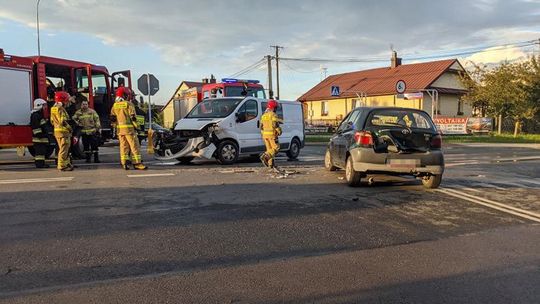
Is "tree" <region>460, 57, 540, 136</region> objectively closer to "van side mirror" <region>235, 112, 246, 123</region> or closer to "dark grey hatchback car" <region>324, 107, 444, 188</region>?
"van side mirror" <region>235, 112, 246, 123</region>

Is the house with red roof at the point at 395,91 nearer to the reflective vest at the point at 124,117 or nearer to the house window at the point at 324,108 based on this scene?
the house window at the point at 324,108

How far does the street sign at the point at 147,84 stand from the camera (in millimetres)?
17797

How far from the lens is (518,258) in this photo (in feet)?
16.6

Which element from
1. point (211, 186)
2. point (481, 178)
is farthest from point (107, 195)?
point (481, 178)

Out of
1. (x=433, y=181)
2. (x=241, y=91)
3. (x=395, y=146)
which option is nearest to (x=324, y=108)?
(x=241, y=91)

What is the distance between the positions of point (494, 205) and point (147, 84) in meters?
13.3

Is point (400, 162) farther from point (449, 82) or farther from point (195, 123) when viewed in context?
point (449, 82)

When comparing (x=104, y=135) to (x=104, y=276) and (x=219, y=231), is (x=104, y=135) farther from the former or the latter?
(x=104, y=276)

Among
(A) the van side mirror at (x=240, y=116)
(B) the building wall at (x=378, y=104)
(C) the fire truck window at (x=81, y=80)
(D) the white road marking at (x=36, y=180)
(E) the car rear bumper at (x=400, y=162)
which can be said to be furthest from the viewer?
(B) the building wall at (x=378, y=104)

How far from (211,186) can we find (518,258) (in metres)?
5.49

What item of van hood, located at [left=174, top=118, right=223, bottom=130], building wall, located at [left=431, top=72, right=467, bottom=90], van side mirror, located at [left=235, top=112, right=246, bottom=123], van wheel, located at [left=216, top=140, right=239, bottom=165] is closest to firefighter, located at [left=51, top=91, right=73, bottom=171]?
van hood, located at [left=174, top=118, right=223, bottom=130]

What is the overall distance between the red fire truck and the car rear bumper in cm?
796

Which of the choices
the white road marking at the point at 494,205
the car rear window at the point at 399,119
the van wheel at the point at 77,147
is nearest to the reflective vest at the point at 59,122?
the van wheel at the point at 77,147

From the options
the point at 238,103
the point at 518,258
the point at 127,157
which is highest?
the point at 238,103
